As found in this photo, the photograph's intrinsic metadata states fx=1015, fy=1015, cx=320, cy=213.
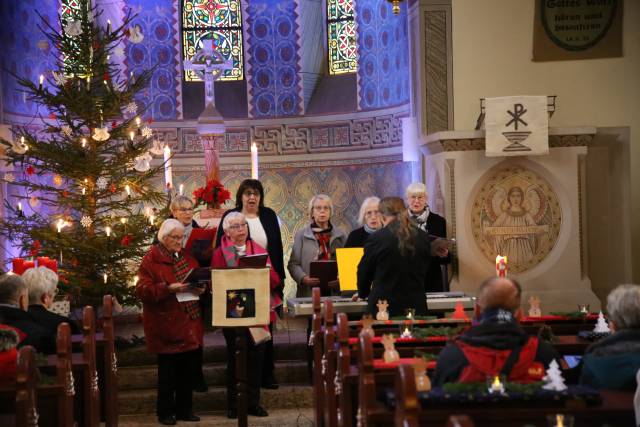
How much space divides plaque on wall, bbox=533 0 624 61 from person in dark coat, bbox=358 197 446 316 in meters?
4.51

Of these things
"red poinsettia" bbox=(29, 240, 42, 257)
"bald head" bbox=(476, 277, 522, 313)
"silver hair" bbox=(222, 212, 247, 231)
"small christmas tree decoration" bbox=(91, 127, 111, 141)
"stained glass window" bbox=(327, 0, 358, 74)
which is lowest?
"bald head" bbox=(476, 277, 522, 313)

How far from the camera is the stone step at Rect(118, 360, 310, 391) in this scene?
812cm

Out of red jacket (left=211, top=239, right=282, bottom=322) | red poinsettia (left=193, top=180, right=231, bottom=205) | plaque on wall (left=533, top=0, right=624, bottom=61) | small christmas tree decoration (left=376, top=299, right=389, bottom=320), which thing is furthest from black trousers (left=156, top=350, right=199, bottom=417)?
plaque on wall (left=533, top=0, right=624, bottom=61)

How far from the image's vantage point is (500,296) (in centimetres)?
430

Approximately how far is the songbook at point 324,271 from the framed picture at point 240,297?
1.36 m

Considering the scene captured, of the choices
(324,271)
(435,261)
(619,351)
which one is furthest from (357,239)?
(619,351)

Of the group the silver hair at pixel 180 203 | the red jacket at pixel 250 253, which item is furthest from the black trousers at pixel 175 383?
the silver hair at pixel 180 203

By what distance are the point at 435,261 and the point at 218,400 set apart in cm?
210

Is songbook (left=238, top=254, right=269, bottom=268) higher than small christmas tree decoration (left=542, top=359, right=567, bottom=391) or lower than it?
higher

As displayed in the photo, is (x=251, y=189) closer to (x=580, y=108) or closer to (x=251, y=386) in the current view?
(x=251, y=386)

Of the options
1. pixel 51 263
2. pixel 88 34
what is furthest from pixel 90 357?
pixel 88 34

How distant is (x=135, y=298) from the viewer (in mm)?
8445

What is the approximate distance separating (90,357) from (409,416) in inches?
120

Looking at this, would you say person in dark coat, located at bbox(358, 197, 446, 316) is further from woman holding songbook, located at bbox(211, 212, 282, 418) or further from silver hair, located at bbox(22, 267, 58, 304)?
silver hair, located at bbox(22, 267, 58, 304)
